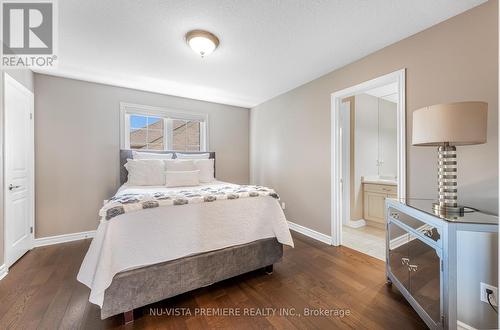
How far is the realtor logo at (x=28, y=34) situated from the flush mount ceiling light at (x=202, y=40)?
1091mm

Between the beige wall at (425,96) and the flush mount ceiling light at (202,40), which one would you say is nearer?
the beige wall at (425,96)

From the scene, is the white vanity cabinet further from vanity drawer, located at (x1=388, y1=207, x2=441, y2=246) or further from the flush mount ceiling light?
the flush mount ceiling light

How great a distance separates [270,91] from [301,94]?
23.7 inches

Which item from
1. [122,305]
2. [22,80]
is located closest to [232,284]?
[122,305]

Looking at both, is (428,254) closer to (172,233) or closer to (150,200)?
(172,233)

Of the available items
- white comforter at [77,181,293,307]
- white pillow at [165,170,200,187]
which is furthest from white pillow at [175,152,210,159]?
white comforter at [77,181,293,307]

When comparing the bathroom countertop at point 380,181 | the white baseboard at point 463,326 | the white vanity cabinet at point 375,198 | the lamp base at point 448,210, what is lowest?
the white baseboard at point 463,326

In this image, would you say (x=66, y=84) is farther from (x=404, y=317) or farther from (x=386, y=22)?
(x=404, y=317)

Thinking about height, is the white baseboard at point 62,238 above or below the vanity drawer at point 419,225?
below

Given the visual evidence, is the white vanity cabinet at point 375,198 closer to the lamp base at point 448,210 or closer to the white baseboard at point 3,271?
Answer: the lamp base at point 448,210

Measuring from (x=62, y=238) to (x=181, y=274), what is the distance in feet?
8.31

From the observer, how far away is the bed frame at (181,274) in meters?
1.47

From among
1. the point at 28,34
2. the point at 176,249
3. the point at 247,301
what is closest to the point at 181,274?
the point at 176,249

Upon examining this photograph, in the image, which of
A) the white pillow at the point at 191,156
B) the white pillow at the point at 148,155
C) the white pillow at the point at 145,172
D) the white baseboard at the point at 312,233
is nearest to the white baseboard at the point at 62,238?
the white pillow at the point at 145,172
